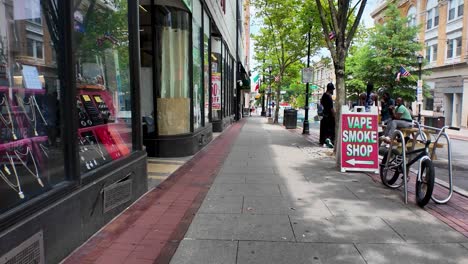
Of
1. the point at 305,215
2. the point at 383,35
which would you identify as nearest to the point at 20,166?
the point at 305,215

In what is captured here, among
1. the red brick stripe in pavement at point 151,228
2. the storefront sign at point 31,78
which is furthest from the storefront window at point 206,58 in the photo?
the storefront sign at point 31,78

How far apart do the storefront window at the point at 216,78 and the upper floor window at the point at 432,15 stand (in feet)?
94.2

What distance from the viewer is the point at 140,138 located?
20.1 feet

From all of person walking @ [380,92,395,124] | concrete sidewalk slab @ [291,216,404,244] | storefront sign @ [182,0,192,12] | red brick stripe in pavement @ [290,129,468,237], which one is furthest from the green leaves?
concrete sidewalk slab @ [291,216,404,244]

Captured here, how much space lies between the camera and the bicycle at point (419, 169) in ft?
18.1

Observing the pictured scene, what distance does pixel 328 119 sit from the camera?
13.1m

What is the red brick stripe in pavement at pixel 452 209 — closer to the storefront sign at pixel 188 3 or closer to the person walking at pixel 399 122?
the person walking at pixel 399 122

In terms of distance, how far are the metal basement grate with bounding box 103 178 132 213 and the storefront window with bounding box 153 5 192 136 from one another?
4.46m

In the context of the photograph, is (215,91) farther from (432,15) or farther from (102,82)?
(432,15)

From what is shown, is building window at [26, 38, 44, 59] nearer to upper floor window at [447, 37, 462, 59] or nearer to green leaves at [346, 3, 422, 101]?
green leaves at [346, 3, 422, 101]

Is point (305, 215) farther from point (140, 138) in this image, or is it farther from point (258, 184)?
point (140, 138)

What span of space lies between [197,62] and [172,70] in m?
2.05

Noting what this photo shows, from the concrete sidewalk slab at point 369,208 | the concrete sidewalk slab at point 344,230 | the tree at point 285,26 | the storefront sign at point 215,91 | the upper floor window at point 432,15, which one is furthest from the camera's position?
the upper floor window at point 432,15

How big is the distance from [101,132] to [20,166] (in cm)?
182
